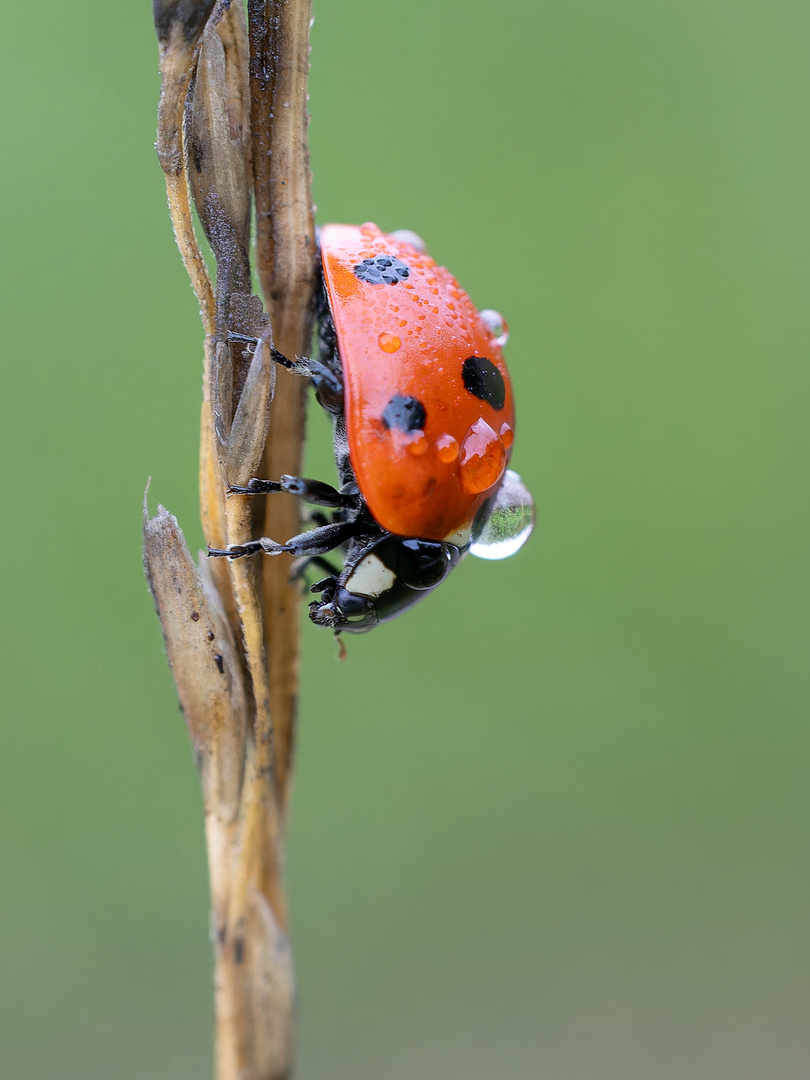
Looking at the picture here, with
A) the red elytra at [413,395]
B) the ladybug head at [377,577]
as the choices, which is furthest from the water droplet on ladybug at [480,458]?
the ladybug head at [377,577]

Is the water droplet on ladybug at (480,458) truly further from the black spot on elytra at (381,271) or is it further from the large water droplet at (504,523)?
the black spot on elytra at (381,271)

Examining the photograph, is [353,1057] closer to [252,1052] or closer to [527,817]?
[527,817]

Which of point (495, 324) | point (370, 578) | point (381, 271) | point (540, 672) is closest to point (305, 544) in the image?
point (370, 578)

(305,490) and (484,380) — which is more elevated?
(484,380)

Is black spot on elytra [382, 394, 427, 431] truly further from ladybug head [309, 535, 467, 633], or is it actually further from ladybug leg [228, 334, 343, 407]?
ladybug head [309, 535, 467, 633]

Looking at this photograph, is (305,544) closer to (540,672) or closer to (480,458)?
(480,458)

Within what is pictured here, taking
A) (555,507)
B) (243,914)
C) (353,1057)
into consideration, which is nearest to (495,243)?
(555,507)
